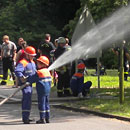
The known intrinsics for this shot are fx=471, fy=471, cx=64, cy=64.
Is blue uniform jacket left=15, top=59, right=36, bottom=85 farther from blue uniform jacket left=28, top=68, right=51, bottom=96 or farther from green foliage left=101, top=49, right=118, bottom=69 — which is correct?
green foliage left=101, top=49, right=118, bottom=69

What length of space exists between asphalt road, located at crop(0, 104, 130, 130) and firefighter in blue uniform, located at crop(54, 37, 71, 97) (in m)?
2.34

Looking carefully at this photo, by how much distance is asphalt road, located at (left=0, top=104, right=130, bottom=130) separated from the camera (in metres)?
9.59

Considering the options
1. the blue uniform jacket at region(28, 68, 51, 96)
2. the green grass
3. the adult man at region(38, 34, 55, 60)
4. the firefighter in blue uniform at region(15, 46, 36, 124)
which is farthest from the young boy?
the adult man at region(38, 34, 55, 60)

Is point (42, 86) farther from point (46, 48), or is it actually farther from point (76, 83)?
point (46, 48)

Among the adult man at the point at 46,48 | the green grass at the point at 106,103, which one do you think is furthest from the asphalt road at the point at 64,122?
the adult man at the point at 46,48

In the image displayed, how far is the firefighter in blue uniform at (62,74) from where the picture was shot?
1424 cm

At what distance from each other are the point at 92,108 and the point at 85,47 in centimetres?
242

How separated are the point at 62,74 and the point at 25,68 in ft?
14.2

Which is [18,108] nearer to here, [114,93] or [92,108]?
[92,108]

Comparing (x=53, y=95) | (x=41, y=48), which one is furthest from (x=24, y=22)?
(x=53, y=95)

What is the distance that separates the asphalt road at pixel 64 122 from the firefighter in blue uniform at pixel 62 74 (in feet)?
7.68

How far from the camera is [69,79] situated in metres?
14.6

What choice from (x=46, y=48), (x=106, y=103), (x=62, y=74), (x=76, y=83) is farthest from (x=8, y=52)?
(x=106, y=103)

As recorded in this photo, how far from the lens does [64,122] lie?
10.3m
